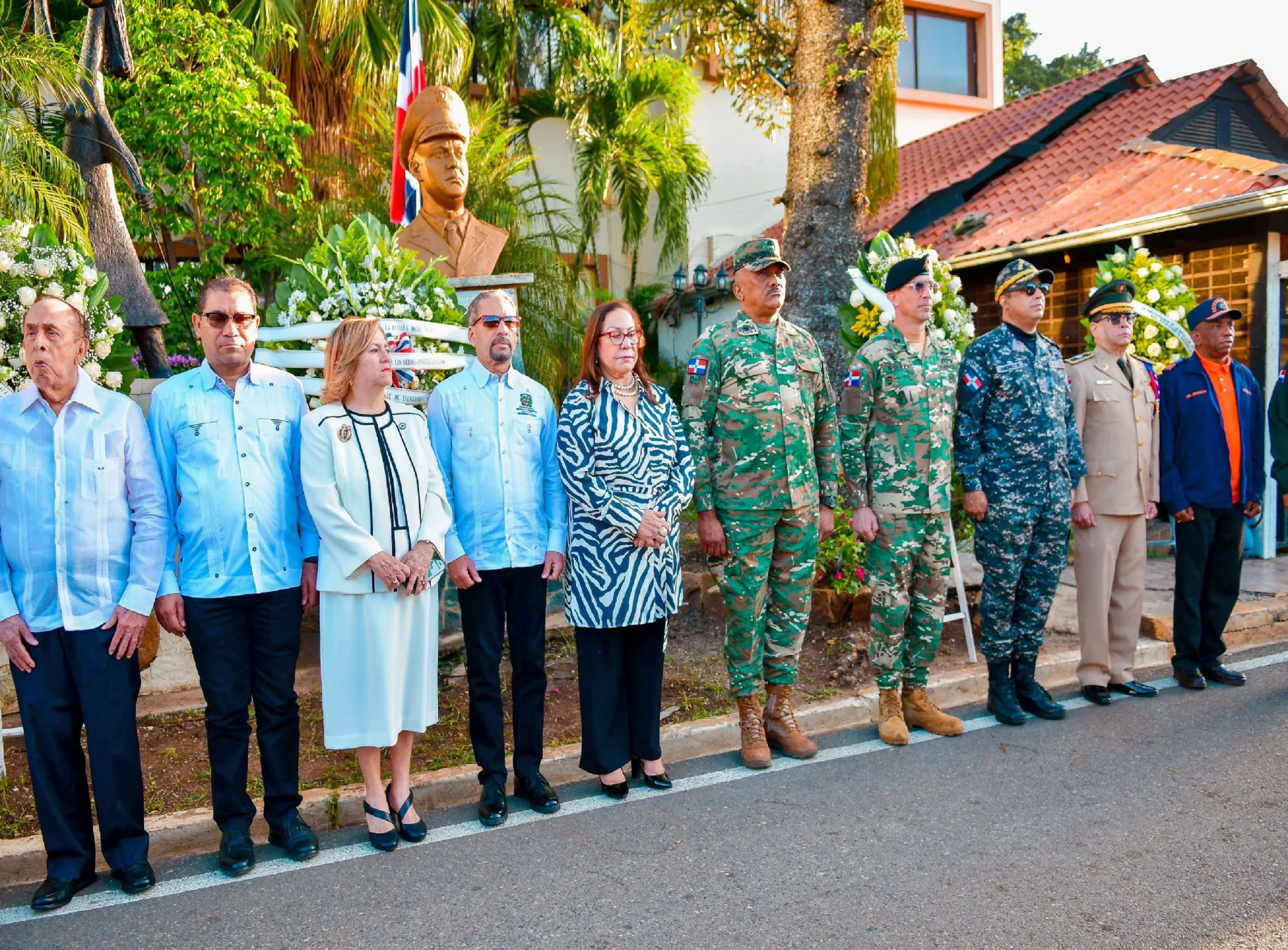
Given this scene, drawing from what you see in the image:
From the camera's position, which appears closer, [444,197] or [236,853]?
[236,853]

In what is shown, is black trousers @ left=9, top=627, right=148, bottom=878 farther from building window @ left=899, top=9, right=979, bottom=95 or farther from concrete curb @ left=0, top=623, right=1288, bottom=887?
building window @ left=899, top=9, right=979, bottom=95

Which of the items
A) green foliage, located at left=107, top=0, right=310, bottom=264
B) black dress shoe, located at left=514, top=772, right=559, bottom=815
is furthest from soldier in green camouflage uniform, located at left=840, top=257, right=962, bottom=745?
green foliage, located at left=107, top=0, right=310, bottom=264

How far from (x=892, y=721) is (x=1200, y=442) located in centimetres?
240

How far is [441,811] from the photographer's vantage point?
157 inches

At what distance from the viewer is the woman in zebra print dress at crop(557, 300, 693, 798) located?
389 cm

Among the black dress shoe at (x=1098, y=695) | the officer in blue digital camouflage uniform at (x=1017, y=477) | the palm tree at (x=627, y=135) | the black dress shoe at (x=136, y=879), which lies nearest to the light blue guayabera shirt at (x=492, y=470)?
the black dress shoe at (x=136, y=879)

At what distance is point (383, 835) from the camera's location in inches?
142

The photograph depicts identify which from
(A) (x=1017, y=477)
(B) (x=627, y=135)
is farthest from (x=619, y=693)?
(B) (x=627, y=135)

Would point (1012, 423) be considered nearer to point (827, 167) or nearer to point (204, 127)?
point (827, 167)

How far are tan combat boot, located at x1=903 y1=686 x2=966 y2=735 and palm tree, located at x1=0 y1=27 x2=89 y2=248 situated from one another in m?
5.83

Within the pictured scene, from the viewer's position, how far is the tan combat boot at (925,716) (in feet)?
15.3

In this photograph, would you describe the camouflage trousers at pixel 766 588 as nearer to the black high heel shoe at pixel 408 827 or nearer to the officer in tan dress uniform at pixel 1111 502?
the black high heel shoe at pixel 408 827

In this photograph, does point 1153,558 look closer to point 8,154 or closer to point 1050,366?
point 1050,366

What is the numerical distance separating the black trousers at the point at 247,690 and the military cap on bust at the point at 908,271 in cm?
294
